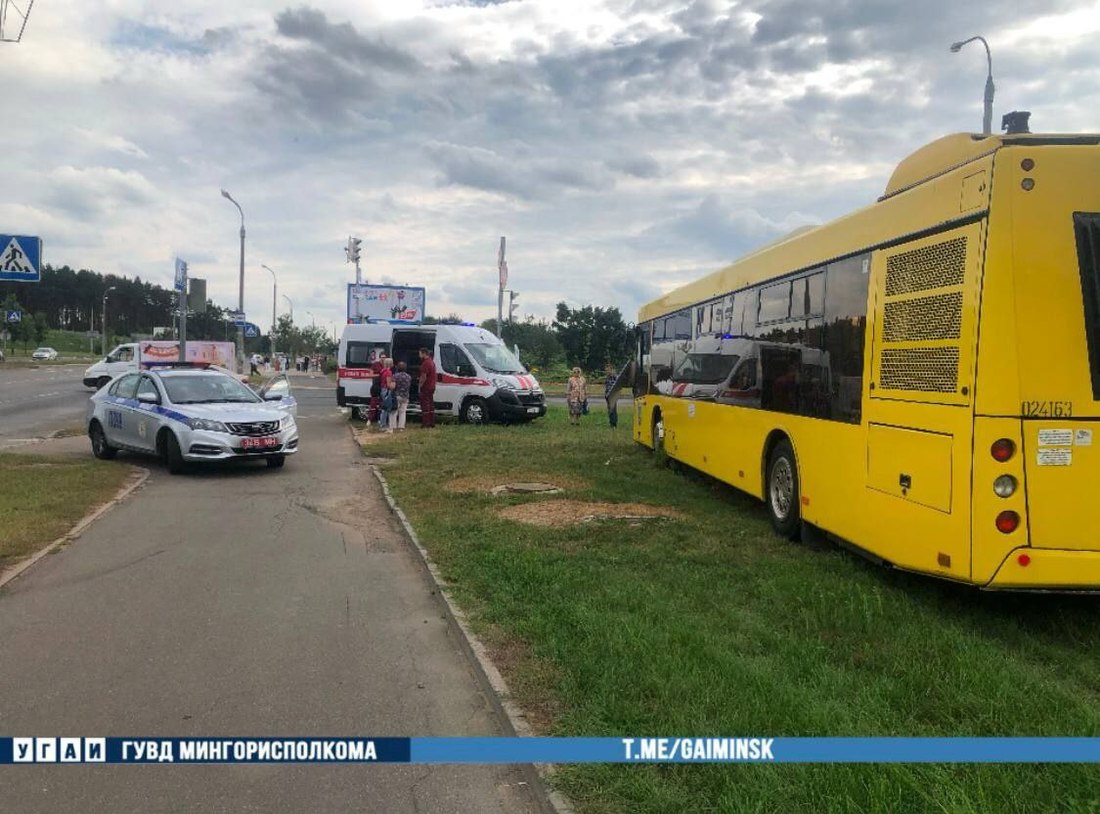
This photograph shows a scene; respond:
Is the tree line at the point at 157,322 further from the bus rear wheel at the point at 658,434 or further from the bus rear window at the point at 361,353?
the bus rear wheel at the point at 658,434

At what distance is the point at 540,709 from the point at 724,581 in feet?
8.82

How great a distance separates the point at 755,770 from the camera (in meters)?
3.36

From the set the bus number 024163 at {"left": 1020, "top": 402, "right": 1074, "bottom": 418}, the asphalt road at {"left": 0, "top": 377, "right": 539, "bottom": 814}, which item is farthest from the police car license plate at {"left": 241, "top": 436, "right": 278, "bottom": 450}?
the bus number 024163 at {"left": 1020, "top": 402, "right": 1074, "bottom": 418}

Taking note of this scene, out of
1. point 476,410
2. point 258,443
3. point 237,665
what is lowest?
point 237,665

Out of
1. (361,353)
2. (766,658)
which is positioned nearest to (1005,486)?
(766,658)

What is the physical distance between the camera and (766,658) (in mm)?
4691

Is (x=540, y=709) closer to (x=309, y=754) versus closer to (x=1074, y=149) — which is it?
(x=309, y=754)

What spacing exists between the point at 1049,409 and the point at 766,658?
2.30 metres

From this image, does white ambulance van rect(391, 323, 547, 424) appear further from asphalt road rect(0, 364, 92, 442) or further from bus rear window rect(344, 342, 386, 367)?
asphalt road rect(0, 364, 92, 442)

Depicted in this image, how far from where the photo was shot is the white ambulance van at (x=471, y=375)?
69.4 feet

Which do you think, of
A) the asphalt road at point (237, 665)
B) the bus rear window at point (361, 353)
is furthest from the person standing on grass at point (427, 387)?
the asphalt road at point (237, 665)

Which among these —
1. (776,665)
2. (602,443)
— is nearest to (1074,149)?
(776,665)

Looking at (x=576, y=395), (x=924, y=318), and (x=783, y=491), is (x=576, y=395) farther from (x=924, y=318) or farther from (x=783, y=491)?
(x=924, y=318)
